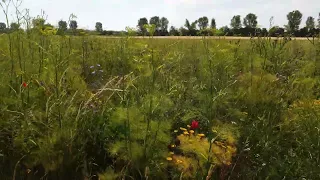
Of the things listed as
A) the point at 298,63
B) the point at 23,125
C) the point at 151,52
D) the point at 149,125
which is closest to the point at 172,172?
the point at 149,125

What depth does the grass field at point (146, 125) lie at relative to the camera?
7.91ft

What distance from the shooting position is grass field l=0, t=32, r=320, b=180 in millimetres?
2410

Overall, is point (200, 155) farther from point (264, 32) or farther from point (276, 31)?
point (264, 32)

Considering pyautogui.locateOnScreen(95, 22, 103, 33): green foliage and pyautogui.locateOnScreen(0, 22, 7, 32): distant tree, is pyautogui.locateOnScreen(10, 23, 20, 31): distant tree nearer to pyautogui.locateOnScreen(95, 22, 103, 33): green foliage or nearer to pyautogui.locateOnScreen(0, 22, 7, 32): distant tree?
pyautogui.locateOnScreen(0, 22, 7, 32): distant tree

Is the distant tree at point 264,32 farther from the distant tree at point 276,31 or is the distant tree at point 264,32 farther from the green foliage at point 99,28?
the green foliage at point 99,28

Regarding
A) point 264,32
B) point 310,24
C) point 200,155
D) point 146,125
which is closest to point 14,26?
point 146,125

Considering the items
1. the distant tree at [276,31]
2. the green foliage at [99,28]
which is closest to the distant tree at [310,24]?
the distant tree at [276,31]

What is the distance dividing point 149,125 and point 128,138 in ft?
0.54

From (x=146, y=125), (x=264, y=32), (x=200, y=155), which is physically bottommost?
(x=200, y=155)

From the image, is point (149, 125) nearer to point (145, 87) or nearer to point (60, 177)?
point (145, 87)

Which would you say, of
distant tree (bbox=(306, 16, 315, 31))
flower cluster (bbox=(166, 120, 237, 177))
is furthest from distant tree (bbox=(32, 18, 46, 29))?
distant tree (bbox=(306, 16, 315, 31))

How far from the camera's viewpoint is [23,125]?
2.51m

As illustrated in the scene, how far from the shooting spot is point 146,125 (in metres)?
2.47

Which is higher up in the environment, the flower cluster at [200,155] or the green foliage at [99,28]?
the green foliage at [99,28]
